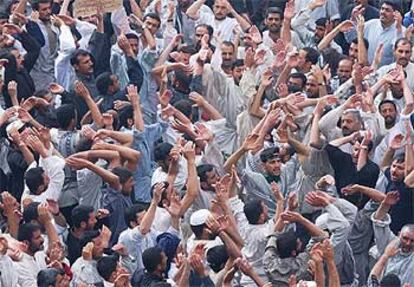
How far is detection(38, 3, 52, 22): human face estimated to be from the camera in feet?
75.9

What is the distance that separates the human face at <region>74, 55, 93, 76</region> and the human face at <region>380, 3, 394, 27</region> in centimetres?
351

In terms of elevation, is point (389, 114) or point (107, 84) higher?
point (107, 84)

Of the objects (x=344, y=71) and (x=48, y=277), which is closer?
(x=48, y=277)

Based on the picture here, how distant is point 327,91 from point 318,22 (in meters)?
2.47

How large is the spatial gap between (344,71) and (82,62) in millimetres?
2873

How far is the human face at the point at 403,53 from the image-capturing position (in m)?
21.5

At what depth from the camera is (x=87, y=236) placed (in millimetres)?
17984

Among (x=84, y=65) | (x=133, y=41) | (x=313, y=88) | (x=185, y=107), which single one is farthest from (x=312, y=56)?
(x=84, y=65)

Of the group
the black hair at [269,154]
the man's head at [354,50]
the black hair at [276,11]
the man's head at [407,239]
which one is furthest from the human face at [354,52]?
the man's head at [407,239]

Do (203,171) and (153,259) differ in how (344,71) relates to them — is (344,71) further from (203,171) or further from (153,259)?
(153,259)

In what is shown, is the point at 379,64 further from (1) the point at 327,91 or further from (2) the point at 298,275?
(2) the point at 298,275

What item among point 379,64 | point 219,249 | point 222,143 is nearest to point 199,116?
point 222,143

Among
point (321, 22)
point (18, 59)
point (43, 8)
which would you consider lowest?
point (321, 22)

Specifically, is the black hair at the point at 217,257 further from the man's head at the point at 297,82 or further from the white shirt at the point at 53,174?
the man's head at the point at 297,82
